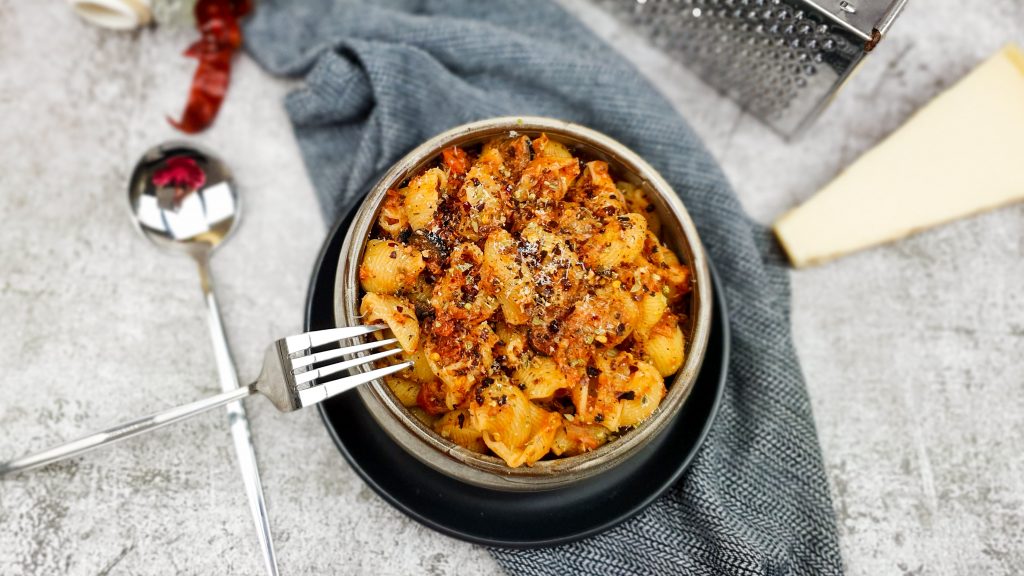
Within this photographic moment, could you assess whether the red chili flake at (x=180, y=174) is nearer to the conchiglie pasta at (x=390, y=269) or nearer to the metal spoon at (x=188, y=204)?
the metal spoon at (x=188, y=204)

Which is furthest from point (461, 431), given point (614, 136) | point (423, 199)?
point (614, 136)

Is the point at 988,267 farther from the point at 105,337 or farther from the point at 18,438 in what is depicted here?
the point at 18,438

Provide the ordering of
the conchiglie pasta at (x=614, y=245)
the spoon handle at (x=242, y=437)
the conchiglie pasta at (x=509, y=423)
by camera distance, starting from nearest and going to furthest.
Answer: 1. the conchiglie pasta at (x=509, y=423)
2. the conchiglie pasta at (x=614, y=245)
3. the spoon handle at (x=242, y=437)

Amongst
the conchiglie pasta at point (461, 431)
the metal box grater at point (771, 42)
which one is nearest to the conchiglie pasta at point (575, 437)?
the conchiglie pasta at point (461, 431)

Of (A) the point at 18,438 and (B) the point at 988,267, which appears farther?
(B) the point at 988,267

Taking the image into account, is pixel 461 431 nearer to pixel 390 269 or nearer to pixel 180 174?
pixel 390 269

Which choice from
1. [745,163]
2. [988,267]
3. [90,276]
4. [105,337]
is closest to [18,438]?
[105,337]
